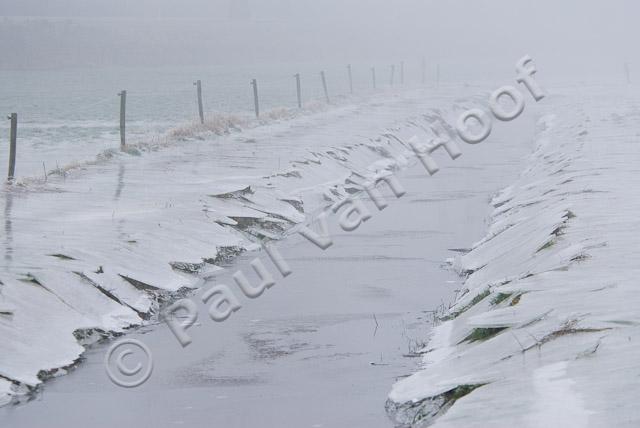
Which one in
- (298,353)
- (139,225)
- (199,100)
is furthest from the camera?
(199,100)

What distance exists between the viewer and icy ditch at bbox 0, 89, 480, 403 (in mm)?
10172

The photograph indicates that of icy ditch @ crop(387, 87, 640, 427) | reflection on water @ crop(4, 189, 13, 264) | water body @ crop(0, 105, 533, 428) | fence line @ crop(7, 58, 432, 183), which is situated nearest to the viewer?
icy ditch @ crop(387, 87, 640, 427)

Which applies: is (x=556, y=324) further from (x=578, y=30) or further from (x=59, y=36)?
(x=578, y=30)

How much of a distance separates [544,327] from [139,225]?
7.52 metres

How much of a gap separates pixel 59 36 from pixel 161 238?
73.3m

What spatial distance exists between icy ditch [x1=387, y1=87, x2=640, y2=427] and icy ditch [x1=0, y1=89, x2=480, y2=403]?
3209 millimetres

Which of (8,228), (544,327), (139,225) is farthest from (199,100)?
(544,327)

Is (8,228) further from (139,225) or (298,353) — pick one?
(298,353)

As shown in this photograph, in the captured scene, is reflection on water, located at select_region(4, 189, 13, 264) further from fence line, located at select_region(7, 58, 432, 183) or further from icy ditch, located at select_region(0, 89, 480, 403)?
fence line, located at select_region(7, 58, 432, 183)

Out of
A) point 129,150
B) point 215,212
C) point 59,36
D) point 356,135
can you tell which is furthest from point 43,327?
→ point 59,36

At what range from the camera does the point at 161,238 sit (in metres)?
14.0

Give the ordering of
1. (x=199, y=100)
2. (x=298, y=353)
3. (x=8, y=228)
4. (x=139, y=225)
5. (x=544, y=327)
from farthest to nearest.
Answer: (x=199, y=100) < (x=139, y=225) < (x=8, y=228) < (x=298, y=353) < (x=544, y=327)

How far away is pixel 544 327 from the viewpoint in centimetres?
834

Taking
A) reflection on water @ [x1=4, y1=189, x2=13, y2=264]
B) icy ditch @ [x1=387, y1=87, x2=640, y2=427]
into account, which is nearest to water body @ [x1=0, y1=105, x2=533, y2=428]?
icy ditch @ [x1=387, y1=87, x2=640, y2=427]
